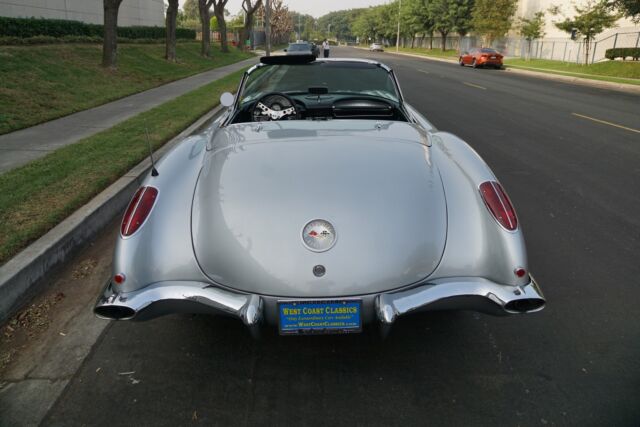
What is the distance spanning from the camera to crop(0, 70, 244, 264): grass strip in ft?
13.3

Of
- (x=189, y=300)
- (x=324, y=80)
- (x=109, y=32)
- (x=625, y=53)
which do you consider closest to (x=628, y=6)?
(x=625, y=53)

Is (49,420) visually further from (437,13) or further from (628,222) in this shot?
(437,13)

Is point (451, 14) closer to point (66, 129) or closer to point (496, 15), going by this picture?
point (496, 15)

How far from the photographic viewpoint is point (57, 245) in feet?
12.4

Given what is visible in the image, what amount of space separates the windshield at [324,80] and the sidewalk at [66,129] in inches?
137

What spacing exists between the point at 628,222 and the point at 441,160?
2981 millimetres

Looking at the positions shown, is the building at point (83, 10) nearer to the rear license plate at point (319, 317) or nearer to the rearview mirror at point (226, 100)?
the rearview mirror at point (226, 100)

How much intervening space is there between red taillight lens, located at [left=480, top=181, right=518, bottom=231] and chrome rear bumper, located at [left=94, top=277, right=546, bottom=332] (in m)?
0.34

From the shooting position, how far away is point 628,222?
474 cm

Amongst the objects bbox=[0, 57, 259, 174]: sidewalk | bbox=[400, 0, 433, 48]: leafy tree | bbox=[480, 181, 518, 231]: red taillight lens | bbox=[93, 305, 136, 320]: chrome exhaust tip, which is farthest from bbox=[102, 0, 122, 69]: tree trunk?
bbox=[400, 0, 433, 48]: leafy tree

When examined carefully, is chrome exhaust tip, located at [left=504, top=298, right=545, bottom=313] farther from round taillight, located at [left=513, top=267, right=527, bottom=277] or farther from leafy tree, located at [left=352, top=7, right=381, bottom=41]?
leafy tree, located at [left=352, top=7, right=381, bottom=41]

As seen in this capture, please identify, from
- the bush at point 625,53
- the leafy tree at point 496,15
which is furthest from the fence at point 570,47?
the bush at point 625,53

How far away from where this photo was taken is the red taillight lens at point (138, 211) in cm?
253

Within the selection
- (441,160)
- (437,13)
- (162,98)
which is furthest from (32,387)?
(437,13)
